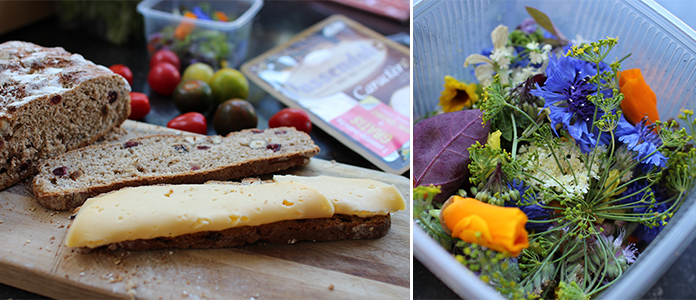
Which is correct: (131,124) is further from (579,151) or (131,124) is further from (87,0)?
(579,151)

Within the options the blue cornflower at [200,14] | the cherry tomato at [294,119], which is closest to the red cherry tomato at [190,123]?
the cherry tomato at [294,119]

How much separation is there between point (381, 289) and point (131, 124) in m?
1.41

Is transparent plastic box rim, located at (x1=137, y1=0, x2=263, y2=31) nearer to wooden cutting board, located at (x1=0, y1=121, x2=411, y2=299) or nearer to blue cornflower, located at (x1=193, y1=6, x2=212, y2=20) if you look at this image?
blue cornflower, located at (x1=193, y1=6, x2=212, y2=20)

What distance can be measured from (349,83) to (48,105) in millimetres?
1470

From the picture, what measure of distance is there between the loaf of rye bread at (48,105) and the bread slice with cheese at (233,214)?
1.36 ft

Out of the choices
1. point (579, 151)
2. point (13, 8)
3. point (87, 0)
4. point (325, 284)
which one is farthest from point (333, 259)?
point (13, 8)

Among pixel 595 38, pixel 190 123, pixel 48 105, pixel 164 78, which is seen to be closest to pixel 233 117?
pixel 190 123

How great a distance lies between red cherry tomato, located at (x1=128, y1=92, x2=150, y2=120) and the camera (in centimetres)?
229

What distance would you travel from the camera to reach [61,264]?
4.87 feet

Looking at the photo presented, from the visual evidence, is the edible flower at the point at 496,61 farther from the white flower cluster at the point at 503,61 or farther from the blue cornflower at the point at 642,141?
the blue cornflower at the point at 642,141

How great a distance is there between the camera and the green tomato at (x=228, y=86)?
2430 millimetres

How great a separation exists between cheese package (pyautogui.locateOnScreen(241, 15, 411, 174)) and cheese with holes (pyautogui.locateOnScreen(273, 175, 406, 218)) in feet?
1.36

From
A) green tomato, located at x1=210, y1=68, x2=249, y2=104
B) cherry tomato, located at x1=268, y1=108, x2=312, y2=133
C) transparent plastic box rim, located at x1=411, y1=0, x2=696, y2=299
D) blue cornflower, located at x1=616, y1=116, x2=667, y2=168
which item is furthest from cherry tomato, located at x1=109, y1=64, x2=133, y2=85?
blue cornflower, located at x1=616, y1=116, x2=667, y2=168

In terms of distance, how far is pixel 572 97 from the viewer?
1.49 metres
